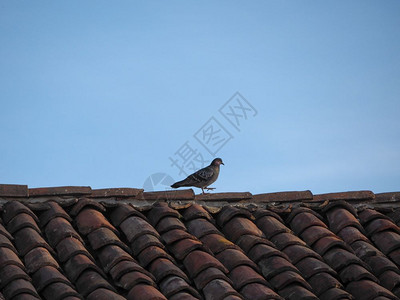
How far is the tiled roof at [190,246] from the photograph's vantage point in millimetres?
4996

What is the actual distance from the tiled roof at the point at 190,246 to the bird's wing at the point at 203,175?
2.75m

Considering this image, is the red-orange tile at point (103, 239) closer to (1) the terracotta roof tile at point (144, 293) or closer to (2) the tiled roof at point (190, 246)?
(2) the tiled roof at point (190, 246)

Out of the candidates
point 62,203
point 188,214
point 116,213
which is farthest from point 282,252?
point 62,203

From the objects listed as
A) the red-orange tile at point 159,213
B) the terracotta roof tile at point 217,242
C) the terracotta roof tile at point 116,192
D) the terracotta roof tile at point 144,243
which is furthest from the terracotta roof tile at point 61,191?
the terracotta roof tile at point 217,242

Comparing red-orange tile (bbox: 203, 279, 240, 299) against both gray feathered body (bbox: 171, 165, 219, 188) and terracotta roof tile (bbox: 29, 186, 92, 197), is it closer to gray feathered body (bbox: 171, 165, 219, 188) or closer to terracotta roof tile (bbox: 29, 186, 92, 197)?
terracotta roof tile (bbox: 29, 186, 92, 197)

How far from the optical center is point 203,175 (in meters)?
9.90

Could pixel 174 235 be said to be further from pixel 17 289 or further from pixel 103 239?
pixel 17 289

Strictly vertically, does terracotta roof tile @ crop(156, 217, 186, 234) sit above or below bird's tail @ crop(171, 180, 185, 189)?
below

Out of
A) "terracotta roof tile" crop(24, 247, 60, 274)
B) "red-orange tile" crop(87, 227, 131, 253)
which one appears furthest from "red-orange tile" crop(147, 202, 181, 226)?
"terracotta roof tile" crop(24, 247, 60, 274)

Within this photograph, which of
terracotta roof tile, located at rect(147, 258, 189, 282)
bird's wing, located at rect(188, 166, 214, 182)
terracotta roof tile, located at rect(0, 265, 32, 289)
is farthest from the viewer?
bird's wing, located at rect(188, 166, 214, 182)

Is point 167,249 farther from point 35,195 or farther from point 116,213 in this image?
point 35,195

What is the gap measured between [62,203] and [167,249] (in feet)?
4.00

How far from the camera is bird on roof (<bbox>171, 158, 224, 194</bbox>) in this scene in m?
9.85

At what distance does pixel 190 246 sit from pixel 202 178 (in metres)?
4.30
